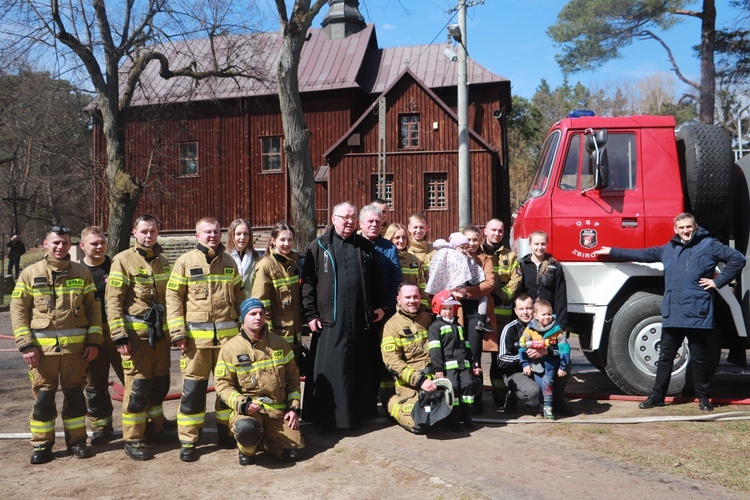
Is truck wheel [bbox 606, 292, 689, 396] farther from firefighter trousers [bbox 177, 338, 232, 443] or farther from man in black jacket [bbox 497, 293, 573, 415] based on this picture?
firefighter trousers [bbox 177, 338, 232, 443]

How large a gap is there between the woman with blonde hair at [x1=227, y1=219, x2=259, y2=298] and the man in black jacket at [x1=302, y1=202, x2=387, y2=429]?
89 centimetres

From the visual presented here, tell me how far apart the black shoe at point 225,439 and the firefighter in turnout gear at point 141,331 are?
1.91ft

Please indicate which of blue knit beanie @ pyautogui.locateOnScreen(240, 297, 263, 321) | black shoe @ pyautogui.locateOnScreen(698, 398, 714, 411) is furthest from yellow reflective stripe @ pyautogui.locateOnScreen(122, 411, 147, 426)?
black shoe @ pyautogui.locateOnScreen(698, 398, 714, 411)

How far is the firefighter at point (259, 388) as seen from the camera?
17.0 ft

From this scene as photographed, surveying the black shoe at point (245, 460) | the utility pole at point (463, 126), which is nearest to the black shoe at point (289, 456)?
the black shoe at point (245, 460)

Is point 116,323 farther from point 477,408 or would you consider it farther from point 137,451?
point 477,408

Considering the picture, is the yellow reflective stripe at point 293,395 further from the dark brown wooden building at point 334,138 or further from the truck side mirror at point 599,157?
the dark brown wooden building at point 334,138

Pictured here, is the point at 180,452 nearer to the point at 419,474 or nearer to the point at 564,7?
the point at 419,474

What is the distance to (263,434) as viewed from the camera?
527cm

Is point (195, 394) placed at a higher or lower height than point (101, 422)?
higher

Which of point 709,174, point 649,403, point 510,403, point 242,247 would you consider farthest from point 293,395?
point 709,174

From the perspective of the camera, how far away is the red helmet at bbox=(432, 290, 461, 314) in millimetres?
5867

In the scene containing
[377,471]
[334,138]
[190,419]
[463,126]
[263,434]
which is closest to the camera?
[377,471]

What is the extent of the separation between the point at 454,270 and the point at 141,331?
2840 mm
